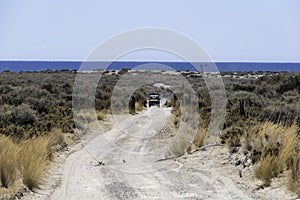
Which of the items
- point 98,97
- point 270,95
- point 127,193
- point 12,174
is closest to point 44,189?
point 12,174

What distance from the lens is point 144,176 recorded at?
10828mm

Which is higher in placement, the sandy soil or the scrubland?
the scrubland

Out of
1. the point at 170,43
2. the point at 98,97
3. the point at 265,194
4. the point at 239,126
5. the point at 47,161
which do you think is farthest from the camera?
the point at 98,97

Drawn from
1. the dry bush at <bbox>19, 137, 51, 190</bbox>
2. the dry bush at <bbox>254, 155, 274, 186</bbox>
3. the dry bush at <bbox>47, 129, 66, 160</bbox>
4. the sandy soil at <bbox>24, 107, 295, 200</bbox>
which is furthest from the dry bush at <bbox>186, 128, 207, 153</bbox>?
the dry bush at <bbox>19, 137, 51, 190</bbox>

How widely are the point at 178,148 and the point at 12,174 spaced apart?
573 cm

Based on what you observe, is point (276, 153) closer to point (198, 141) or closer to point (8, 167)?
point (198, 141)

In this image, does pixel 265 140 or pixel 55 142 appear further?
pixel 55 142

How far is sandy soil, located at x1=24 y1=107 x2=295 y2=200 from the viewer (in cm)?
909

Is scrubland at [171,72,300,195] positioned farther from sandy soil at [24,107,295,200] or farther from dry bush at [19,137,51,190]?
dry bush at [19,137,51,190]

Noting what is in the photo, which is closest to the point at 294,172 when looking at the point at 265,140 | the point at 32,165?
the point at 265,140

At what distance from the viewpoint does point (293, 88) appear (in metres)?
27.0

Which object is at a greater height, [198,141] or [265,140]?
[265,140]

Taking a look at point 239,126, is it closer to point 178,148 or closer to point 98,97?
point 178,148

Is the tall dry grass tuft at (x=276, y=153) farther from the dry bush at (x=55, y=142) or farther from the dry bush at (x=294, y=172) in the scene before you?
the dry bush at (x=55, y=142)
